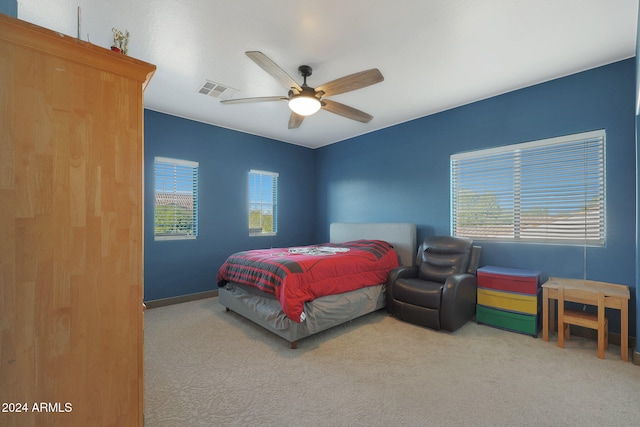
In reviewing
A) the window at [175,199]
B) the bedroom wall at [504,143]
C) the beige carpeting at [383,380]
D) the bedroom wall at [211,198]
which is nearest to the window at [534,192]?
the bedroom wall at [504,143]

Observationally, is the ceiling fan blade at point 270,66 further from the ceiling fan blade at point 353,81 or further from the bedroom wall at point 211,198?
the bedroom wall at point 211,198

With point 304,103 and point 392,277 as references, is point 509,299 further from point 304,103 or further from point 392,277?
point 304,103

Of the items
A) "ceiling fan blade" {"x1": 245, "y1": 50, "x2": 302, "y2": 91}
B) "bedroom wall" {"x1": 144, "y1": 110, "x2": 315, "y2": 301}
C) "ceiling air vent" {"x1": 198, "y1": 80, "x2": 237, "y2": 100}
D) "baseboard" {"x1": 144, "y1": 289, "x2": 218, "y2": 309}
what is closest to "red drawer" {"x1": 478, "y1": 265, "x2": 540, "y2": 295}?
"ceiling fan blade" {"x1": 245, "y1": 50, "x2": 302, "y2": 91}

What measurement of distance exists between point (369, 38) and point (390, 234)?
9.27ft

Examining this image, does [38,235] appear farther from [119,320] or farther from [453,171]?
[453,171]

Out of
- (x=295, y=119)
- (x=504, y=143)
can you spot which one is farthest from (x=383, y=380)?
(x=504, y=143)

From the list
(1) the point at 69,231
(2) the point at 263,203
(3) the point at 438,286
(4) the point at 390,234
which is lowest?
(3) the point at 438,286

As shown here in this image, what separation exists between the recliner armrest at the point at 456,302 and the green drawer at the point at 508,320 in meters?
0.17

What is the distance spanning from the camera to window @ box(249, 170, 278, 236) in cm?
507

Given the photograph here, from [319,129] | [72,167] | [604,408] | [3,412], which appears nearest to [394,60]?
[319,129]

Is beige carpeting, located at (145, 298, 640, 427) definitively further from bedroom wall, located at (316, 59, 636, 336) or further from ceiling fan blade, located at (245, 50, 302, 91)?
ceiling fan blade, located at (245, 50, 302, 91)

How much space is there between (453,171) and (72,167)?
4122 mm

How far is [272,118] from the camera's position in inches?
167

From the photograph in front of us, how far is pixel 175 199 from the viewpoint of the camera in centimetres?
421
